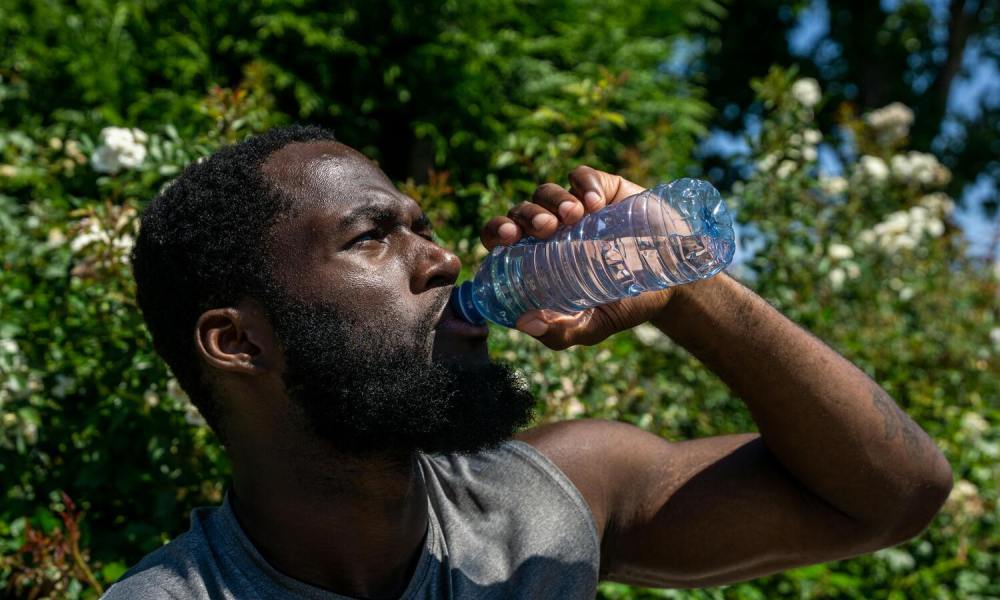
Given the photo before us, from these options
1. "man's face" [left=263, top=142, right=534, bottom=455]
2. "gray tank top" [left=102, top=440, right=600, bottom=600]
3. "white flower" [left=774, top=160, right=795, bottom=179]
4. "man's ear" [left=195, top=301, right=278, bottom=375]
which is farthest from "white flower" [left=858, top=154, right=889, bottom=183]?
"man's ear" [left=195, top=301, right=278, bottom=375]

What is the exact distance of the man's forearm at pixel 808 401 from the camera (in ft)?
7.57

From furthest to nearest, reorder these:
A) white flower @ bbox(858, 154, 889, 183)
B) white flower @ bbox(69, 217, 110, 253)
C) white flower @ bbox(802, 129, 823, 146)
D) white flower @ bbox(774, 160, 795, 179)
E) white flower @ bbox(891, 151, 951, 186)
A: white flower @ bbox(891, 151, 951, 186) < white flower @ bbox(858, 154, 889, 183) < white flower @ bbox(802, 129, 823, 146) < white flower @ bbox(774, 160, 795, 179) < white flower @ bbox(69, 217, 110, 253)

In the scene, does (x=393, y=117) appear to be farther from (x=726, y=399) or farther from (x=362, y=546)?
(x=362, y=546)

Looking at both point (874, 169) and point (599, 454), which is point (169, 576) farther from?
point (874, 169)

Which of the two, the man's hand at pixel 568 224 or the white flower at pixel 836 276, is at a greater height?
the man's hand at pixel 568 224

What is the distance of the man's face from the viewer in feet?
6.66

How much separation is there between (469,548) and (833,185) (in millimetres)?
3265

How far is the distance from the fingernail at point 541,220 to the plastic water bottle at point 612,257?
47mm

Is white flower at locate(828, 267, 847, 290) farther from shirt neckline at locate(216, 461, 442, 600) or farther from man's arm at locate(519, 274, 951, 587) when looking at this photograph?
shirt neckline at locate(216, 461, 442, 600)

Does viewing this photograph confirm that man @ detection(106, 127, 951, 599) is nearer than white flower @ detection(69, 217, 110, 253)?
Yes

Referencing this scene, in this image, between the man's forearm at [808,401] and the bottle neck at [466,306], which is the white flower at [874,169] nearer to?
the man's forearm at [808,401]

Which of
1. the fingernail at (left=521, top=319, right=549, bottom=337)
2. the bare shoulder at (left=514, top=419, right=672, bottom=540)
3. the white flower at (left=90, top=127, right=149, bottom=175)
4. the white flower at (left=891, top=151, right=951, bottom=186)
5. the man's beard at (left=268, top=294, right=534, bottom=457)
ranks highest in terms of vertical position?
the fingernail at (left=521, top=319, right=549, bottom=337)

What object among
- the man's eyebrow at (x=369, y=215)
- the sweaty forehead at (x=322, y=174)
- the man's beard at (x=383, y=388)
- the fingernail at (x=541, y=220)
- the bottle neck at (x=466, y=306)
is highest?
the fingernail at (x=541, y=220)

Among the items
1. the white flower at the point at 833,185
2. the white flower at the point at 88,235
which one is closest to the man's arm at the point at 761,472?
the white flower at the point at 88,235
